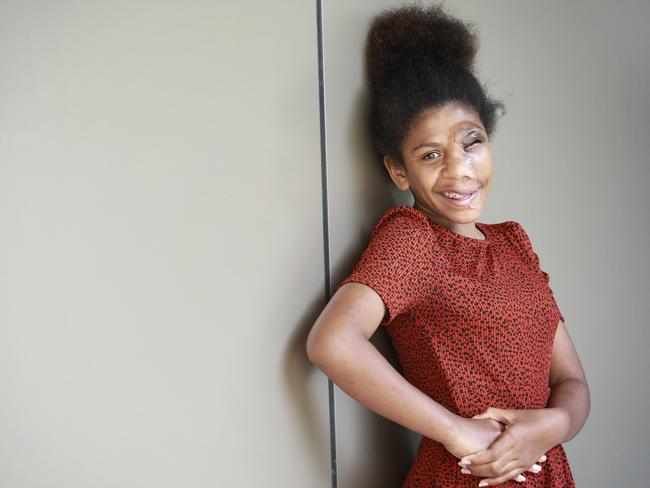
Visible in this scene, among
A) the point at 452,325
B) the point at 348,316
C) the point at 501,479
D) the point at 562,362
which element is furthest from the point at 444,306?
the point at 562,362

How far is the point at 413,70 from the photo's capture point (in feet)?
3.82

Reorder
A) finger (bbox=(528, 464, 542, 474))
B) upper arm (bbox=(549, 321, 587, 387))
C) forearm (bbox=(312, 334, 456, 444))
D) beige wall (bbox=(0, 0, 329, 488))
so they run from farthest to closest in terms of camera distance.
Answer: upper arm (bbox=(549, 321, 587, 387)), finger (bbox=(528, 464, 542, 474)), forearm (bbox=(312, 334, 456, 444)), beige wall (bbox=(0, 0, 329, 488))

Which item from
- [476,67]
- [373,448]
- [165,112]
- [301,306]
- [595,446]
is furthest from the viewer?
[595,446]

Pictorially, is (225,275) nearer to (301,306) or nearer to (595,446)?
(301,306)

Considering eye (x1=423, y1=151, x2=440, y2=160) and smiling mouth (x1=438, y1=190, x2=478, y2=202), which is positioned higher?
eye (x1=423, y1=151, x2=440, y2=160)

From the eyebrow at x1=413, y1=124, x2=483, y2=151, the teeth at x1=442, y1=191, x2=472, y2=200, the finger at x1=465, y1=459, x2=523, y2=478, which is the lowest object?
the finger at x1=465, y1=459, x2=523, y2=478

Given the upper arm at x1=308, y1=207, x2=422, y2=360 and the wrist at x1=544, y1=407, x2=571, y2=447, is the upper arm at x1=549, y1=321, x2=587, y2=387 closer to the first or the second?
the wrist at x1=544, y1=407, x2=571, y2=447

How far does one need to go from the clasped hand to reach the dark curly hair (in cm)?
46

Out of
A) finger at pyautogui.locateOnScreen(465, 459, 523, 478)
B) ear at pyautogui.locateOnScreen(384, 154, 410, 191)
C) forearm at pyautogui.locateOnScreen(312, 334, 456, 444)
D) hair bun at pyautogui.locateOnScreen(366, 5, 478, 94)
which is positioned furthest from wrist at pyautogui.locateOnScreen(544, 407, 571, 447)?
hair bun at pyautogui.locateOnScreen(366, 5, 478, 94)

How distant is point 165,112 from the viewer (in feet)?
2.94

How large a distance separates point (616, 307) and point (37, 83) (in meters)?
1.51

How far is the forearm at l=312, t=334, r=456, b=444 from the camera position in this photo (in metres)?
0.94

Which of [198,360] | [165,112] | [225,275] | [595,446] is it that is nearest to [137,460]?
[198,360]

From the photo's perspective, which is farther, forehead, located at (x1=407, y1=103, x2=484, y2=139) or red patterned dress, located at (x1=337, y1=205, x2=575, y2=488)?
forehead, located at (x1=407, y1=103, x2=484, y2=139)
